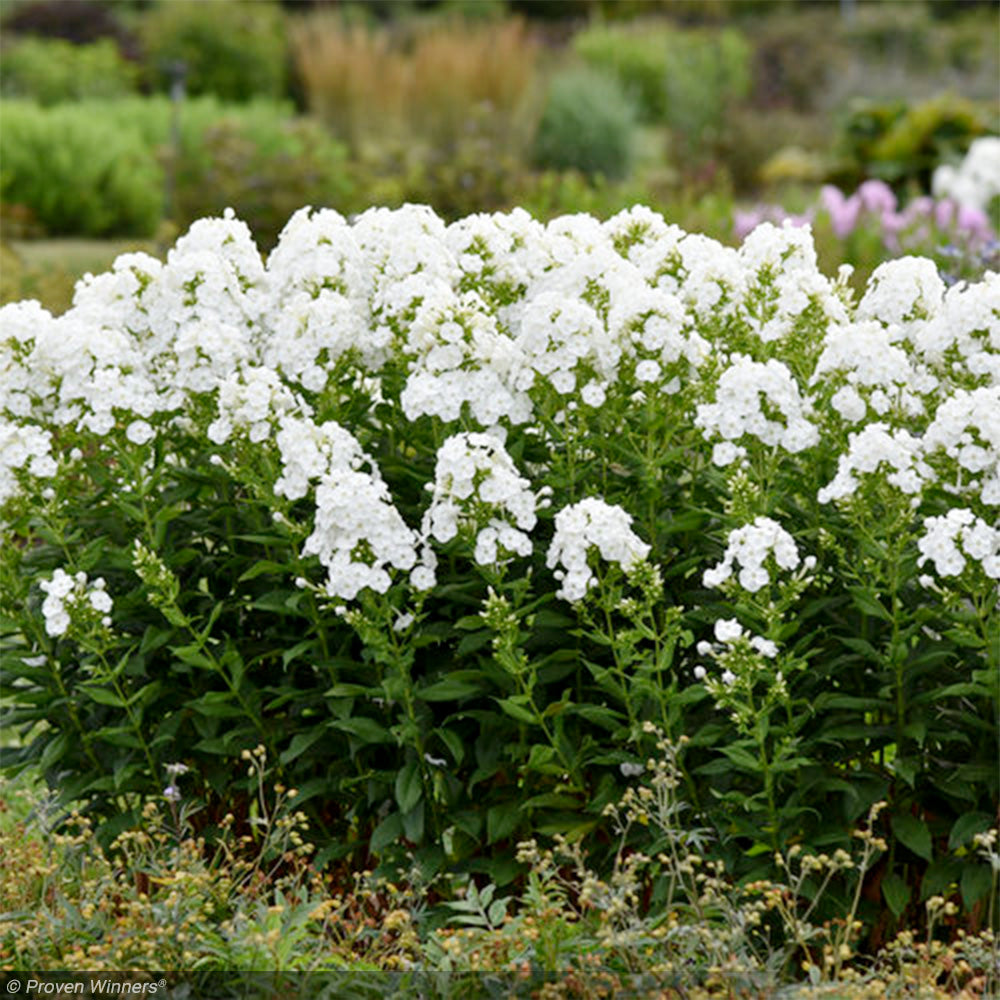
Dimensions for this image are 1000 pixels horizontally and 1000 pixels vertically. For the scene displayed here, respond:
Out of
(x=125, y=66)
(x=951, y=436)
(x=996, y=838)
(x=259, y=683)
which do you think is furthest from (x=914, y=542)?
(x=125, y=66)

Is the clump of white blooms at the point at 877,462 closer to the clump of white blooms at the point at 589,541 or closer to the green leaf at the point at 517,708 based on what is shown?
the clump of white blooms at the point at 589,541

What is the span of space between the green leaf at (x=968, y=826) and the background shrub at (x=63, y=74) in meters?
17.3

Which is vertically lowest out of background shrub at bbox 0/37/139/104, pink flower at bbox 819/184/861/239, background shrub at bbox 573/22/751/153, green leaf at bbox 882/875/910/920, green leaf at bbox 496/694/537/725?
background shrub at bbox 573/22/751/153

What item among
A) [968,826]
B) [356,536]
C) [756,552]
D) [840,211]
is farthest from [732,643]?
[840,211]

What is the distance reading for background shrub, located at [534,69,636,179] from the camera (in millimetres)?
17453

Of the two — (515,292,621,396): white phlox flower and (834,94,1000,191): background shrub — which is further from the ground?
(515,292,621,396): white phlox flower

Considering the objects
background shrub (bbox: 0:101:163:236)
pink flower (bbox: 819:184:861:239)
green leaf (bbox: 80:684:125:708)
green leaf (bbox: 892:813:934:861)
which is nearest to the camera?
green leaf (bbox: 892:813:934:861)

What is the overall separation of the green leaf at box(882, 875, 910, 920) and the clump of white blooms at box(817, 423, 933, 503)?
0.90 m

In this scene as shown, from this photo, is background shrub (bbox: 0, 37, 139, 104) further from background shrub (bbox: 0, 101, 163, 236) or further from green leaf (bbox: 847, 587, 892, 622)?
green leaf (bbox: 847, 587, 892, 622)

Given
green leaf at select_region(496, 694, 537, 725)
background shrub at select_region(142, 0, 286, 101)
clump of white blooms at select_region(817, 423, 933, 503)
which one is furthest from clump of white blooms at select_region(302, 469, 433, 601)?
background shrub at select_region(142, 0, 286, 101)

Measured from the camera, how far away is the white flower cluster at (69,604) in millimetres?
3902

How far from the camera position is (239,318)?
4.26m

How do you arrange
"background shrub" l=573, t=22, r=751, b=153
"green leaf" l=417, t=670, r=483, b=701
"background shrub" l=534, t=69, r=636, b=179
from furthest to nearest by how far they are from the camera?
"background shrub" l=573, t=22, r=751, b=153, "background shrub" l=534, t=69, r=636, b=179, "green leaf" l=417, t=670, r=483, b=701

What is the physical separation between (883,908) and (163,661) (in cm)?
184
